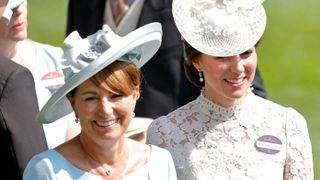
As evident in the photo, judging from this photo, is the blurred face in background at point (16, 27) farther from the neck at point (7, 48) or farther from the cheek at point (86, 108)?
the cheek at point (86, 108)

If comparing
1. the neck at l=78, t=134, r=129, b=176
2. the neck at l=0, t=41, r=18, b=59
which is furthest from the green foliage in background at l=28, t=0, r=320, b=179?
the neck at l=78, t=134, r=129, b=176

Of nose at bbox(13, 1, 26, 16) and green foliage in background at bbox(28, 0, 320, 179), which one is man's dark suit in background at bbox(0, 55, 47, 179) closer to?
nose at bbox(13, 1, 26, 16)

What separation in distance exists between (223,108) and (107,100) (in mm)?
871

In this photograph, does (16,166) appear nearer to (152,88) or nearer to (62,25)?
(152,88)

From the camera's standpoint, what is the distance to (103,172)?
5355 millimetres

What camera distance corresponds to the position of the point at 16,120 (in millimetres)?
5406

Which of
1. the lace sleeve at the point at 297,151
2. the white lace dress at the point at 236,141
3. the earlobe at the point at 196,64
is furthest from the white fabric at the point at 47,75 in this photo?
the lace sleeve at the point at 297,151

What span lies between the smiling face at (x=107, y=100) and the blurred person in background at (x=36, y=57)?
103 cm

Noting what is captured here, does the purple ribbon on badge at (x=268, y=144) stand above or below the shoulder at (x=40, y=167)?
below

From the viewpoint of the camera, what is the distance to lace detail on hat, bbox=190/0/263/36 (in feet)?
19.0

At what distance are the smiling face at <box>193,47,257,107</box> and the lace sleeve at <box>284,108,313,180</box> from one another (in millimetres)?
279

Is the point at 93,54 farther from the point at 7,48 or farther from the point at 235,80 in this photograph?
the point at 7,48

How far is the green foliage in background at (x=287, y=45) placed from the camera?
11977mm

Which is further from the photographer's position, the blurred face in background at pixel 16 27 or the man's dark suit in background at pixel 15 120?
the blurred face in background at pixel 16 27
